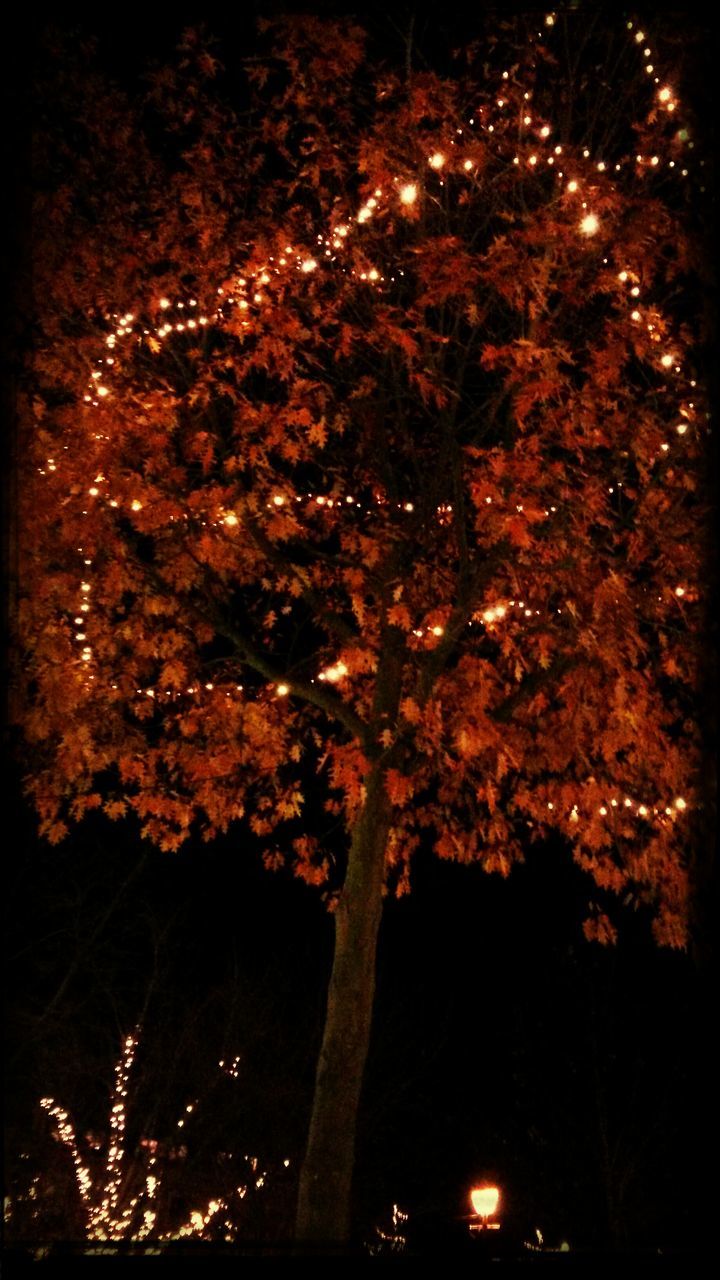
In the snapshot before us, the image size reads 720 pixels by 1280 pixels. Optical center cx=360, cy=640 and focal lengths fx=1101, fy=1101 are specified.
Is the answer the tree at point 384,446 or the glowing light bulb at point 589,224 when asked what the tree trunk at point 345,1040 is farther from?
the glowing light bulb at point 589,224

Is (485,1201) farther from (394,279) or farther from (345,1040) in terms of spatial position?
(394,279)

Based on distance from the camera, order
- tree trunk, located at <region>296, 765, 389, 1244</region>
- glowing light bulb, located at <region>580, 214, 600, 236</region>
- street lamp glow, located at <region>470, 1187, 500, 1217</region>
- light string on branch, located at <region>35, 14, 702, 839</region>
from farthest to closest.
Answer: street lamp glow, located at <region>470, 1187, 500, 1217</region> → light string on branch, located at <region>35, 14, 702, 839</region> → glowing light bulb, located at <region>580, 214, 600, 236</region> → tree trunk, located at <region>296, 765, 389, 1244</region>

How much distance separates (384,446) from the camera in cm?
1007

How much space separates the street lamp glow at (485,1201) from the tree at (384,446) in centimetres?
512

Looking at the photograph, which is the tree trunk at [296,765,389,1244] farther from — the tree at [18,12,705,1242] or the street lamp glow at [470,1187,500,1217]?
the street lamp glow at [470,1187,500,1217]

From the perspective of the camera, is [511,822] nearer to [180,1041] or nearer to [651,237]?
[651,237]

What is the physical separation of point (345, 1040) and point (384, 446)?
512 centimetres

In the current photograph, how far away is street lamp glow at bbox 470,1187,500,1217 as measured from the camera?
13109 millimetres

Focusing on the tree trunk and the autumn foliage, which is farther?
the autumn foliage

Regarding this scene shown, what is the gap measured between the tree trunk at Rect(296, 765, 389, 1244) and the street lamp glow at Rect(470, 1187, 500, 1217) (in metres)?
5.62

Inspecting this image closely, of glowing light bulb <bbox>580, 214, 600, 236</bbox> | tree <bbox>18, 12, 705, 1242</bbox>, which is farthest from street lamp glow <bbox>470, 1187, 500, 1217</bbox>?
glowing light bulb <bbox>580, 214, 600, 236</bbox>

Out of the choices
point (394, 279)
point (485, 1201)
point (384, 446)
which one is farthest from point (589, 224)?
point (485, 1201)

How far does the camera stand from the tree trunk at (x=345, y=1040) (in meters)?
8.09

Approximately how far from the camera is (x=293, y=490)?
34.2 feet
